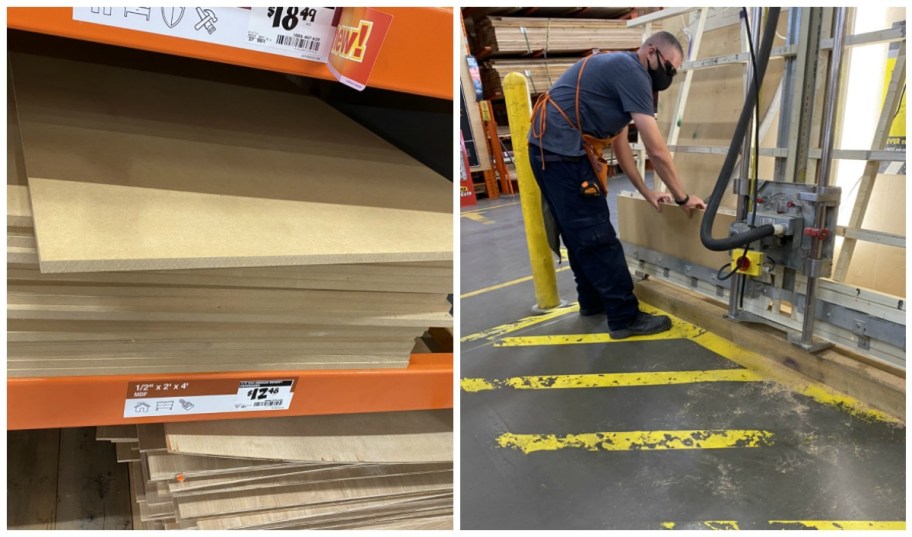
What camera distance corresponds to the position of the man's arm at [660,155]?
303 cm

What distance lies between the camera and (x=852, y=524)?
1.97 meters

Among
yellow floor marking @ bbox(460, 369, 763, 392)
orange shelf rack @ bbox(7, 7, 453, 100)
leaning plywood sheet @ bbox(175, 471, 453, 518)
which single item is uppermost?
orange shelf rack @ bbox(7, 7, 453, 100)

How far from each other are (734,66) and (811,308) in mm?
1296

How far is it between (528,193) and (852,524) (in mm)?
2248

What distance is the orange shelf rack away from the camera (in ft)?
3.61

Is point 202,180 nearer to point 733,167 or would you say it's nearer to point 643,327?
point 733,167

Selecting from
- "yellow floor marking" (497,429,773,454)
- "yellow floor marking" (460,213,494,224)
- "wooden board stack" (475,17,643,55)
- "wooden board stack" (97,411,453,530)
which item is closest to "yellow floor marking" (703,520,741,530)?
"yellow floor marking" (497,429,773,454)

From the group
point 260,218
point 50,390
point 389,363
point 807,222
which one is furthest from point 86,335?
point 807,222

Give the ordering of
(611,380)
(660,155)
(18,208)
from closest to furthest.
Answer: (18,208)
(611,380)
(660,155)

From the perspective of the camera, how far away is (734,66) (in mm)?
3232

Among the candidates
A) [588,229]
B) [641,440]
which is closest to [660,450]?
[641,440]

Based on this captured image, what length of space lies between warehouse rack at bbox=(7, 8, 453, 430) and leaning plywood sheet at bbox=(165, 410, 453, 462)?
8cm

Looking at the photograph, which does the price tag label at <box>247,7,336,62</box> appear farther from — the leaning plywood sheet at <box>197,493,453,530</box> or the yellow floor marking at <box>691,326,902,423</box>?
the yellow floor marking at <box>691,326,902,423</box>

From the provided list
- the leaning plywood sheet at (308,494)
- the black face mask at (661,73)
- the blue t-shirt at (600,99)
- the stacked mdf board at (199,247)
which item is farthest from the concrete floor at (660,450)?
the black face mask at (661,73)
